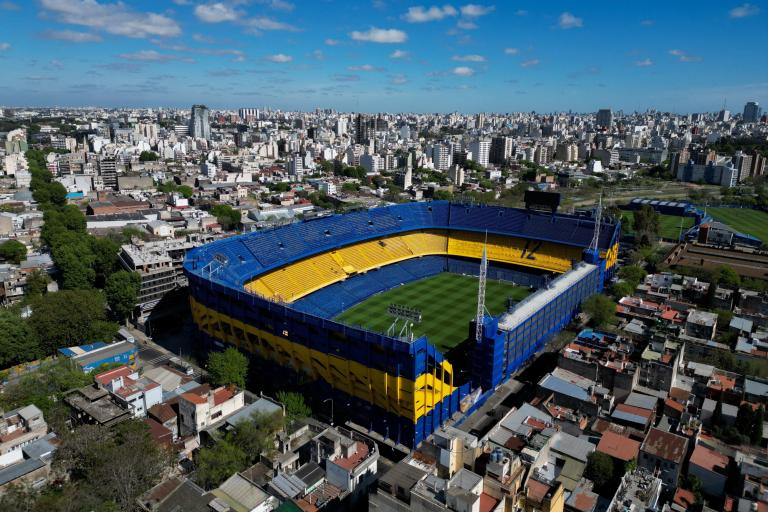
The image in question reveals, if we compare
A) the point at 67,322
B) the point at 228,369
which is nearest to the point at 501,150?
the point at 67,322

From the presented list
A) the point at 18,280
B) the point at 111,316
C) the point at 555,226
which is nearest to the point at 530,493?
the point at 111,316

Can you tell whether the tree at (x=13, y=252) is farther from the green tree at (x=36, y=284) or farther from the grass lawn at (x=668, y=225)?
the grass lawn at (x=668, y=225)

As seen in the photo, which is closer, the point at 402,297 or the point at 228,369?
the point at 228,369

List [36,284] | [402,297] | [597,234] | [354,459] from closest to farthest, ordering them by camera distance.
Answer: [354,459], [36,284], [597,234], [402,297]

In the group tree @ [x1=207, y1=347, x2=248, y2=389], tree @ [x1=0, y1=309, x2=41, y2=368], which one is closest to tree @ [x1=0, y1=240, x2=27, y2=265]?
tree @ [x1=0, y1=309, x2=41, y2=368]

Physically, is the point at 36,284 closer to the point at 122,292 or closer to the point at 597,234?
the point at 122,292

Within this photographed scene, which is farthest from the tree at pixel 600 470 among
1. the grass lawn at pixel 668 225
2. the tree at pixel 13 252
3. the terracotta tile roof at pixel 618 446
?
the grass lawn at pixel 668 225
